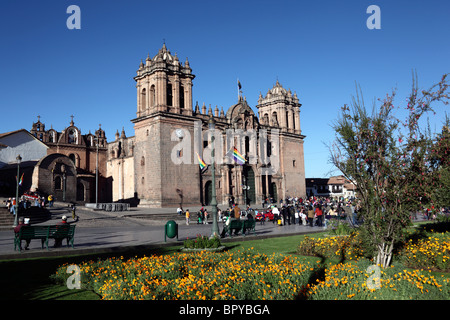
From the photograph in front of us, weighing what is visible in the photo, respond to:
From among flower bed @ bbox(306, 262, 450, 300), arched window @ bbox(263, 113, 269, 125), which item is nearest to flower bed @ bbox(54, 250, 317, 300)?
flower bed @ bbox(306, 262, 450, 300)

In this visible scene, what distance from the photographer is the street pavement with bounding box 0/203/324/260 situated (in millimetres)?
12484

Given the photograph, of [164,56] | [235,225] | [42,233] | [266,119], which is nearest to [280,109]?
[266,119]

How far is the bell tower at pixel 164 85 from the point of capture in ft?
122

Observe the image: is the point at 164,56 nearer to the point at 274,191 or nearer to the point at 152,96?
the point at 152,96

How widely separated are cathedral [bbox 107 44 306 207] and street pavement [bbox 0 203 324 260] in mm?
4217

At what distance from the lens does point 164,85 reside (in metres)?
37.4

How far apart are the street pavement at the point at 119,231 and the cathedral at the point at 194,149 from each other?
422 centimetres

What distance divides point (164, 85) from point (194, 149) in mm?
7609

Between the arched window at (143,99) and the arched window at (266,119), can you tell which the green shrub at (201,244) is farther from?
the arched window at (266,119)

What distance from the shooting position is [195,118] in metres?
39.9

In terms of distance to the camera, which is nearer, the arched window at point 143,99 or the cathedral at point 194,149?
the cathedral at point 194,149

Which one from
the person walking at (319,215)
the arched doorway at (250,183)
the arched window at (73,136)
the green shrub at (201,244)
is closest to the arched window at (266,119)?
the arched doorway at (250,183)

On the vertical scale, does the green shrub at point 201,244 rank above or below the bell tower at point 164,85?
below

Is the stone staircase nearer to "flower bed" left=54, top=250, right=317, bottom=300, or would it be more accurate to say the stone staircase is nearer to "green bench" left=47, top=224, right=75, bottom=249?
"green bench" left=47, top=224, right=75, bottom=249
